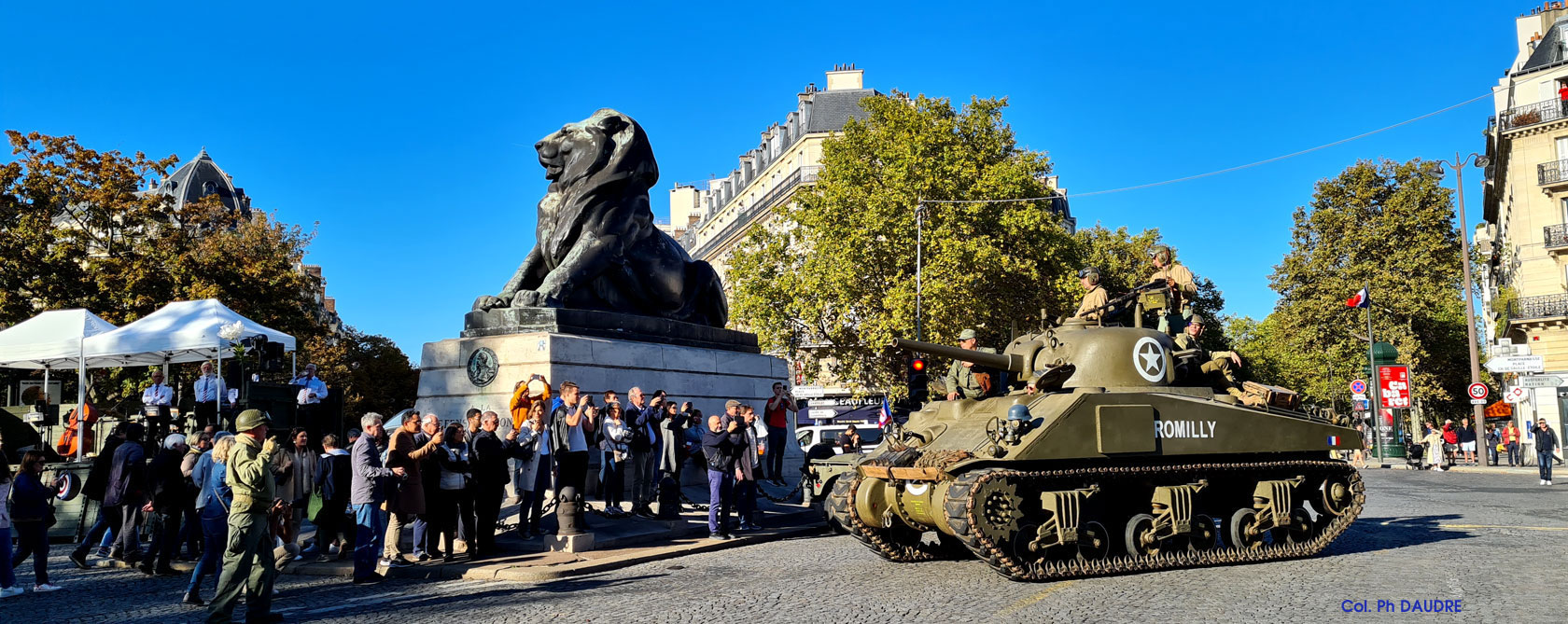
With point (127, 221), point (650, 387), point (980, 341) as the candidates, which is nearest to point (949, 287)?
point (980, 341)

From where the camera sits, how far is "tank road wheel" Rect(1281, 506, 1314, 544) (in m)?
11.4

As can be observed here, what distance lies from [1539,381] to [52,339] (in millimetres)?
36281

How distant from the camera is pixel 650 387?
1603cm

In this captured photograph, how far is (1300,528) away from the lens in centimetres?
1147

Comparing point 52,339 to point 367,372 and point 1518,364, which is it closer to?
point 367,372

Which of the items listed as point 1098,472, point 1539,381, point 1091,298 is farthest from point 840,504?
point 1539,381

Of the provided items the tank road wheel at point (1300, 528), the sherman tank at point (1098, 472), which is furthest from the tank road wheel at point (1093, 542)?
the tank road wheel at point (1300, 528)

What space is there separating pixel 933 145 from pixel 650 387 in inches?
839

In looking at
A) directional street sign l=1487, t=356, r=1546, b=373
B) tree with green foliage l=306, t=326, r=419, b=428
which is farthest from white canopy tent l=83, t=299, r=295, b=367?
directional street sign l=1487, t=356, r=1546, b=373

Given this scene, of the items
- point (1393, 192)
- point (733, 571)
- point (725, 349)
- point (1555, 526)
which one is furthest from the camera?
point (1393, 192)

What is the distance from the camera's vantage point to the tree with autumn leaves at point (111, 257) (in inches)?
1065

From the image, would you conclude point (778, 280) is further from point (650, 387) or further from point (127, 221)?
point (650, 387)

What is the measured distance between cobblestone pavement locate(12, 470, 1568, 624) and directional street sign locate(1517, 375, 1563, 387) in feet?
73.7

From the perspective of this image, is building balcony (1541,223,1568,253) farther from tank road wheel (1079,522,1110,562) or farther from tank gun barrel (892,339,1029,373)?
tank road wheel (1079,522,1110,562)
